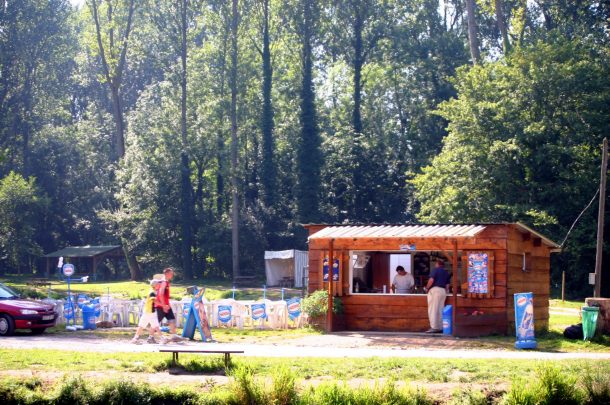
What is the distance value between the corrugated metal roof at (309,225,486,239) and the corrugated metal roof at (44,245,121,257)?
46.6 meters

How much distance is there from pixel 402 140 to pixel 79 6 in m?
41.7

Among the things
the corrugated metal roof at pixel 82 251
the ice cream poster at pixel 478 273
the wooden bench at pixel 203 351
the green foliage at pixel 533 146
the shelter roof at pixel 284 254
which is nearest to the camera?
the wooden bench at pixel 203 351

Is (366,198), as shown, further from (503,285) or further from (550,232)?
(503,285)

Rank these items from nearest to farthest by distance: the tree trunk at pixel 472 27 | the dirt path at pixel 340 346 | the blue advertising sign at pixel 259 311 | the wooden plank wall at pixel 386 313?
the dirt path at pixel 340 346, the wooden plank wall at pixel 386 313, the blue advertising sign at pixel 259 311, the tree trunk at pixel 472 27

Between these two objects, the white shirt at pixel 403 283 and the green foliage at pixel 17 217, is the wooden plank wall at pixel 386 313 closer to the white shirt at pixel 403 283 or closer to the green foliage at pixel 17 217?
the white shirt at pixel 403 283

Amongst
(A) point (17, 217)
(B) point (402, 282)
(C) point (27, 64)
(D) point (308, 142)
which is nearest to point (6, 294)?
(B) point (402, 282)

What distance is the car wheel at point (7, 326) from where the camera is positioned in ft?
69.9

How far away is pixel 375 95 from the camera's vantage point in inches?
2667

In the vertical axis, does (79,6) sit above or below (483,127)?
above

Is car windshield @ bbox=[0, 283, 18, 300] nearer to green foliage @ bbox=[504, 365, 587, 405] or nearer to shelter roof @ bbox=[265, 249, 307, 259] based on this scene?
green foliage @ bbox=[504, 365, 587, 405]

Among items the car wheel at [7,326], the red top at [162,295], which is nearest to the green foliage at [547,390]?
the red top at [162,295]

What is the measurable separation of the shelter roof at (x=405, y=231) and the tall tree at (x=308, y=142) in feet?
117

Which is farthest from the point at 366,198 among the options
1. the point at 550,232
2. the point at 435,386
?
the point at 435,386

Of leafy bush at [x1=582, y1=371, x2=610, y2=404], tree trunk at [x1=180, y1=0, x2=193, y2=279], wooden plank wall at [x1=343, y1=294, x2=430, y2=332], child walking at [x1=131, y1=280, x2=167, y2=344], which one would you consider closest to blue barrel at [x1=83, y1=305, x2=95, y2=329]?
child walking at [x1=131, y1=280, x2=167, y2=344]
